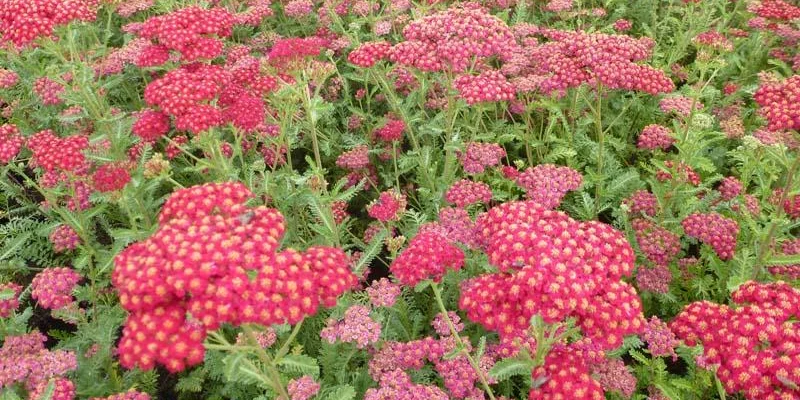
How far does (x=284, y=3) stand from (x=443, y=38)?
4.40m

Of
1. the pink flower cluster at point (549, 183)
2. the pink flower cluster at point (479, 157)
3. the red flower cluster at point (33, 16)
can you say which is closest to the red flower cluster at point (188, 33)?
the red flower cluster at point (33, 16)

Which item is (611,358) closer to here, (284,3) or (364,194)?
(364,194)

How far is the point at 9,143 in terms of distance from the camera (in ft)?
16.8

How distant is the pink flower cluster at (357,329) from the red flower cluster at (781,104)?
3.34m

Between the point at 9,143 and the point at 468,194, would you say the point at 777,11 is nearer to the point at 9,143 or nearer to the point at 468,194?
the point at 468,194

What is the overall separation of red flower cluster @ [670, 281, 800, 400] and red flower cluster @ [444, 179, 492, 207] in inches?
73.8

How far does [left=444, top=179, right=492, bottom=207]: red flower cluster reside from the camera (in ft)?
16.4

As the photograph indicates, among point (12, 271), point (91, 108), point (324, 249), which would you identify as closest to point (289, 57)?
point (324, 249)

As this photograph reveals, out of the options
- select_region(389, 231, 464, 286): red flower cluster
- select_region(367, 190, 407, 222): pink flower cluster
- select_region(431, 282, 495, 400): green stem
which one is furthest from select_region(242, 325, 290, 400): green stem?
select_region(367, 190, 407, 222): pink flower cluster

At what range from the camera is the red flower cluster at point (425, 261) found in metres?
3.45

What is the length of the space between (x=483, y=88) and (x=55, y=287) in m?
3.87

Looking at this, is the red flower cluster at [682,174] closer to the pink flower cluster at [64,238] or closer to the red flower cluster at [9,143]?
the pink flower cluster at [64,238]

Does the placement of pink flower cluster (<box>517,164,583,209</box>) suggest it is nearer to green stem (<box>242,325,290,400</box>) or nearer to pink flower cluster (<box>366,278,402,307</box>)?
pink flower cluster (<box>366,278,402,307</box>)

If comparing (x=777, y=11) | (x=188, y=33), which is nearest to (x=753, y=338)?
(x=188, y=33)
